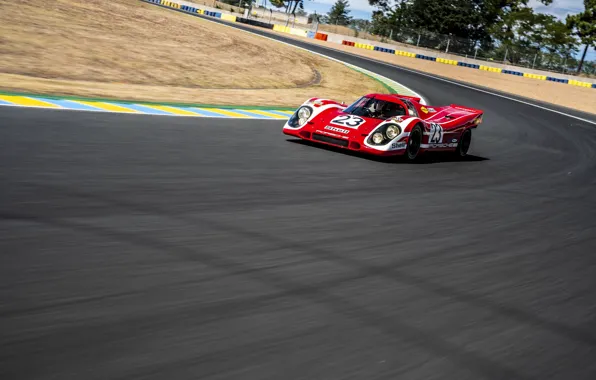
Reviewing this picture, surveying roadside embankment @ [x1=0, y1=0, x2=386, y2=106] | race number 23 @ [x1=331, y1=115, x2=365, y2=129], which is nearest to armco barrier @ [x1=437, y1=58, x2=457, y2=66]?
roadside embankment @ [x1=0, y1=0, x2=386, y2=106]

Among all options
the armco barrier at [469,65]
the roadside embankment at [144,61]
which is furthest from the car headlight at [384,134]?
the armco barrier at [469,65]

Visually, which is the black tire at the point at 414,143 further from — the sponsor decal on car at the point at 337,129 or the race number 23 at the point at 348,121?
the sponsor decal on car at the point at 337,129

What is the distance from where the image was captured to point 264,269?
4348 millimetres

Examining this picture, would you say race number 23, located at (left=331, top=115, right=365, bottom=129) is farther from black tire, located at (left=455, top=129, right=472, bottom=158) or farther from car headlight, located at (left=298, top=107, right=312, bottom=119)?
black tire, located at (left=455, top=129, right=472, bottom=158)

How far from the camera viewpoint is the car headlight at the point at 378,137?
10195 millimetres

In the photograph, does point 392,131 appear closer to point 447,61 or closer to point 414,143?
point 414,143

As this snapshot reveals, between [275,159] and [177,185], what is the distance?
8.85 feet

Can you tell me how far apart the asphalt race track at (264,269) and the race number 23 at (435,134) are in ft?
7.65

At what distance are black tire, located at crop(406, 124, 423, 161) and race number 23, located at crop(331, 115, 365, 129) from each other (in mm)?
775

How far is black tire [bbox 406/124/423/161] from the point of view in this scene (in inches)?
421

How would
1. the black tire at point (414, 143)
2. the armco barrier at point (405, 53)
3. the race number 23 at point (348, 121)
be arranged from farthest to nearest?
the armco barrier at point (405, 53) → the black tire at point (414, 143) → the race number 23 at point (348, 121)

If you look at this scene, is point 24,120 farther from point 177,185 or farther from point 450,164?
point 450,164

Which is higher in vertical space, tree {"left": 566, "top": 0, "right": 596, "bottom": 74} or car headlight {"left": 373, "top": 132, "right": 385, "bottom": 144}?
tree {"left": 566, "top": 0, "right": 596, "bottom": 74}

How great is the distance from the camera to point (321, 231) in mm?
5602
